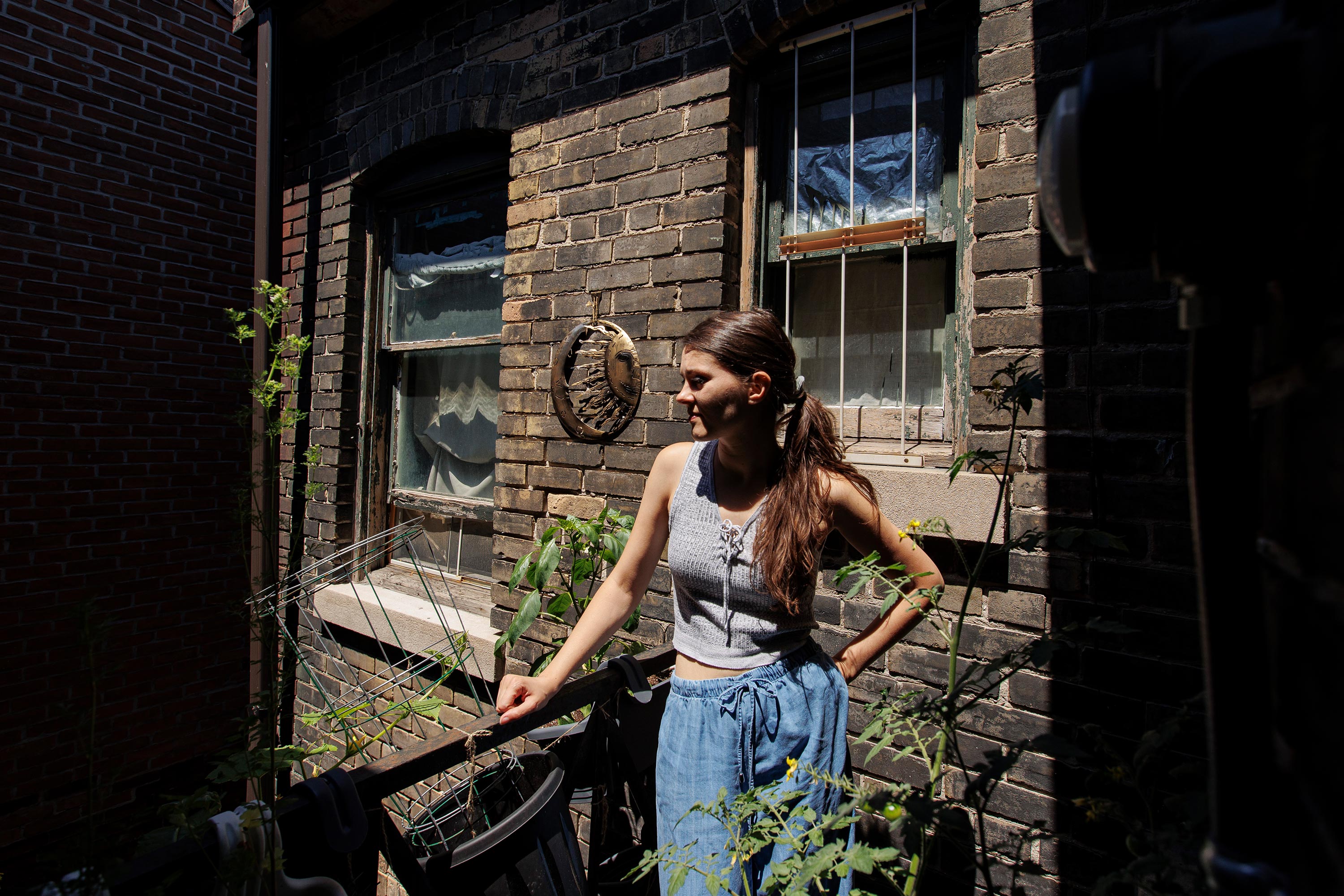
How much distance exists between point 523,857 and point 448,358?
9.59ft

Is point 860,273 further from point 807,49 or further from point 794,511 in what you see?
point 794,511

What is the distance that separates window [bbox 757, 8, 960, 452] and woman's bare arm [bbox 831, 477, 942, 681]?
704mm

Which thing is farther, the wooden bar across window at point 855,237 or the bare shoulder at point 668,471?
the wooden bar across window at point 855,237

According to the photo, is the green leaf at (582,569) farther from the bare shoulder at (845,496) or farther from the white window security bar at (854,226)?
the bare shoulder at (845,496)

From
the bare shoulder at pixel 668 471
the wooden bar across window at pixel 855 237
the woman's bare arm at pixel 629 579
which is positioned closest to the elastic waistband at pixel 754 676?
the woman's bare arm at pixel 629 579

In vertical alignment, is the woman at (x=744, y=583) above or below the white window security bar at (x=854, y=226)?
below

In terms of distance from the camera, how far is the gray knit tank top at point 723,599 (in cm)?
153

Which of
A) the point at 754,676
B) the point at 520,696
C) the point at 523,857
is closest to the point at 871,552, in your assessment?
the point at 754,676

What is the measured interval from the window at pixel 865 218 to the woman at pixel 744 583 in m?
0.78

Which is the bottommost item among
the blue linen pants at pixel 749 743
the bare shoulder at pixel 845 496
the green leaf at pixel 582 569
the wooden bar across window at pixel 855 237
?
the blue linen pants at pixel 749 743

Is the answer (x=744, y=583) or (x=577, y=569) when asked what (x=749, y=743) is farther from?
(x=577, y=569)

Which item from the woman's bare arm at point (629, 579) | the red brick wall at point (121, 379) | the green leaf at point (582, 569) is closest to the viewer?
the woman's bare arm at point (629, 579)

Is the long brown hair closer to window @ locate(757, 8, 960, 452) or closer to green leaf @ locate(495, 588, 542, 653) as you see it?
window @ locate(757, 8, 960, 452)

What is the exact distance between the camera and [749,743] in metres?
1.47
